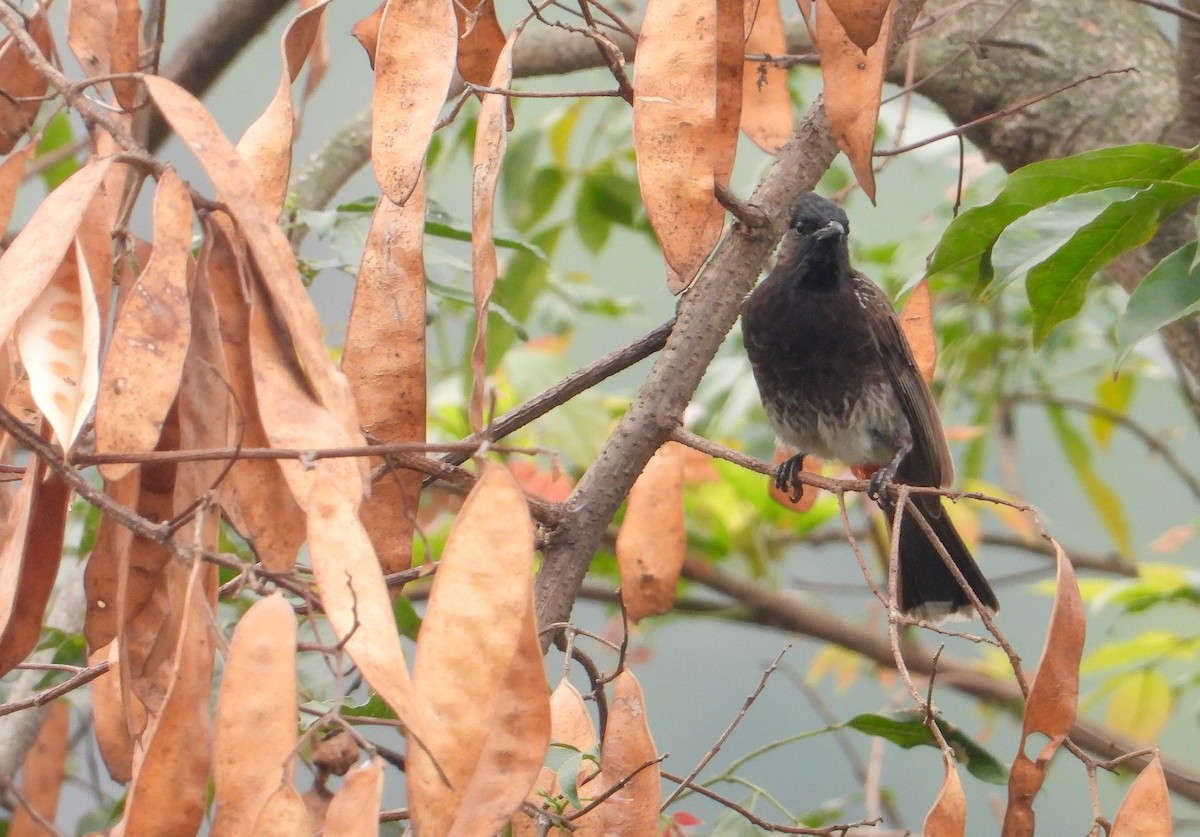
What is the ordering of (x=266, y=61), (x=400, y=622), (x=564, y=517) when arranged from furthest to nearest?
(x=266, y=61), (x=400, y=622), (x=564, y=517)

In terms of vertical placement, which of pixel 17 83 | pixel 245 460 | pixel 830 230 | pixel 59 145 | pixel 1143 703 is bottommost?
pixel 1143 703

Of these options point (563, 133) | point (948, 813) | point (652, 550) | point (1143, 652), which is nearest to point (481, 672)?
point (948, 813)

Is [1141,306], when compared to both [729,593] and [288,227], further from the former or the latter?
[729,593]

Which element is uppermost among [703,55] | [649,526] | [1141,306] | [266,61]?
[266,61]

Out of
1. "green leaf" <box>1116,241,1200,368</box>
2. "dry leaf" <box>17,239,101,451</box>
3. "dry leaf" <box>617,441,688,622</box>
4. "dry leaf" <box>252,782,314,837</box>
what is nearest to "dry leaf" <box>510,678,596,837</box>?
"dry leaf" <box>617,441,688,622</box>

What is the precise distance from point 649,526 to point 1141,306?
608mm

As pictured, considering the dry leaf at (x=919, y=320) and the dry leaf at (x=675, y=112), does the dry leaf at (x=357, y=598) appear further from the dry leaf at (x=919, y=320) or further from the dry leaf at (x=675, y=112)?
the dry leaf at (x=919, y=320)

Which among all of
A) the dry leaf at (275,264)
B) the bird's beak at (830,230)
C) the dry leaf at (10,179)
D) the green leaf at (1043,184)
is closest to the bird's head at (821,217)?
the bird's beak at (830,230)

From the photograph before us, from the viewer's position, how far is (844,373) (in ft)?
9.11

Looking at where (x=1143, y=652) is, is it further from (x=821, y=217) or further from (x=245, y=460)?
(x=245, y=460)

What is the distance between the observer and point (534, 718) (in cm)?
89

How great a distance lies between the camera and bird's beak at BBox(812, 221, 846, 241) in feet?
8.58

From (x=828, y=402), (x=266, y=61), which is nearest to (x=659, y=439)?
(x=828, y=402)

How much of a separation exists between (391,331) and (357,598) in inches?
14.0
